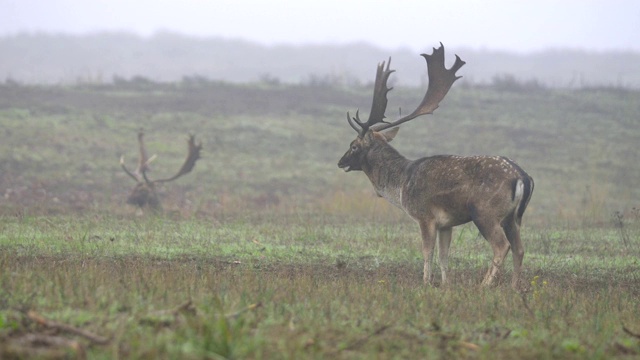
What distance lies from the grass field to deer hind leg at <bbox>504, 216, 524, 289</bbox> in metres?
0.28

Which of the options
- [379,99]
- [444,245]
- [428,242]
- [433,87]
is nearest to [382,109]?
[379,99]

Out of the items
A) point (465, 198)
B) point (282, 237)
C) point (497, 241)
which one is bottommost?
point (282, 237)

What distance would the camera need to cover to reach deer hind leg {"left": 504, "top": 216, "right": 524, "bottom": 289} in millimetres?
11961

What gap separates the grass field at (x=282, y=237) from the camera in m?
7.21

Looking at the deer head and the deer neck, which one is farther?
the deer head

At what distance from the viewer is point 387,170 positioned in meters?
13.5

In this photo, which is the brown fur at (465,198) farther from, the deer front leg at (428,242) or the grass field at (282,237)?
the grass field at (282,237)

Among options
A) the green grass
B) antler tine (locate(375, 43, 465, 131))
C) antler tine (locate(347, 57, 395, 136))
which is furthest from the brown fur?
antler tine (locate(375, 43, 465, 131))

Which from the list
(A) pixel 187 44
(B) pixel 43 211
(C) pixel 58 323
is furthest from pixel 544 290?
(A) pixel 187 44

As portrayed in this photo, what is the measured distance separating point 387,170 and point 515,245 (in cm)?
227

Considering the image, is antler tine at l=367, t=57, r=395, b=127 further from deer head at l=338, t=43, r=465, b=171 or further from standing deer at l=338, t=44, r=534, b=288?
standing deer at l=338, t=44, r=534, b=288

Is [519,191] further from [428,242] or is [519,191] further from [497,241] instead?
[428,242]

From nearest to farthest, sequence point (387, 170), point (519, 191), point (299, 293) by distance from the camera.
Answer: point (299, 293), point (519, 191), point (387, 170)

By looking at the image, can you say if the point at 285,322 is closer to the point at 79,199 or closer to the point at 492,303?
the point at 492,303
